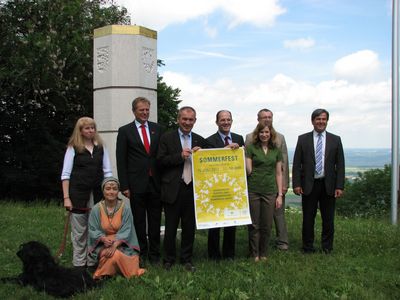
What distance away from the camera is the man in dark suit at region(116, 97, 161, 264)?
20.5ft

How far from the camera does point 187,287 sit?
17.1ft

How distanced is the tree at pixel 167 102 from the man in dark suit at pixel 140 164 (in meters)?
16.8

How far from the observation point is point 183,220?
20.8 ft

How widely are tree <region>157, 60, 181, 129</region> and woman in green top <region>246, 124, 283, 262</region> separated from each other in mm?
16771

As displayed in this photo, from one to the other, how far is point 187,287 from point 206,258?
1.68m

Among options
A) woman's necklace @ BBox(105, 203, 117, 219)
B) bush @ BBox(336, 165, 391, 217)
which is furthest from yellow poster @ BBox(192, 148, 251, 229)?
bush @ BBox(336, 165, 391, 217)

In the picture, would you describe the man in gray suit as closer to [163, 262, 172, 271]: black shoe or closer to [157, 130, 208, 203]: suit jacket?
[157, 130, 208, 203]: suit jacket

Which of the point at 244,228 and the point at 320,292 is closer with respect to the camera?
the point at 320,292

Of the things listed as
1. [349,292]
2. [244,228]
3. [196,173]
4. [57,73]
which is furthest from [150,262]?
[57,73]

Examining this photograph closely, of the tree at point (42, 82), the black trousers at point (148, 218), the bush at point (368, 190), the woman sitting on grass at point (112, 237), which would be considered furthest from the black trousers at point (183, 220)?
the bush at point (368, 190)

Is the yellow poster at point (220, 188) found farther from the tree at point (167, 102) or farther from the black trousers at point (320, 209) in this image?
the tree at point (167, 102)

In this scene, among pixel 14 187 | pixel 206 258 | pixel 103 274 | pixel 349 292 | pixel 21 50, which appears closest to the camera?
pixel 349 292

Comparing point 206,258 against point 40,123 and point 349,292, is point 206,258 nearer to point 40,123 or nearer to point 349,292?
point 349,292

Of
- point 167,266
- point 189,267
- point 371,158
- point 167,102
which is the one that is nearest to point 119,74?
point 167,266
